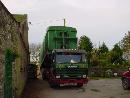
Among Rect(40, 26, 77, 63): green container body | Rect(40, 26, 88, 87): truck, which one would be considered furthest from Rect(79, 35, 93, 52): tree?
Rect(40, 26, 88, 87): truck

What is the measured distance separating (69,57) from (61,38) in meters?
3.15

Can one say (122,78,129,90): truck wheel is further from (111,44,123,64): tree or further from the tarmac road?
(111,44,123,64): tree

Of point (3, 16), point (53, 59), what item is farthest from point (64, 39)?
point (3, 16)

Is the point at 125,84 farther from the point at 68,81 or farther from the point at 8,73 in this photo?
the point at 8,73

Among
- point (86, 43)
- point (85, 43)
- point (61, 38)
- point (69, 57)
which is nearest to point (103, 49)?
point (86, 43)

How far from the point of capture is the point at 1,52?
35.3 feet

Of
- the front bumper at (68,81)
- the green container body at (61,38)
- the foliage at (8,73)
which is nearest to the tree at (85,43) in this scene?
the green container body at (61,38)

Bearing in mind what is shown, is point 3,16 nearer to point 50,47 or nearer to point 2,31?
point 2,31

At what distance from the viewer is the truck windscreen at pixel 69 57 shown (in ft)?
77.9

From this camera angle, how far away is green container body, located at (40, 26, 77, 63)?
26438 mm

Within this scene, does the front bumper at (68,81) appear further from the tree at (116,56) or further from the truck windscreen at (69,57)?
the tree at (116,56)

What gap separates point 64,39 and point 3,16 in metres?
16.0

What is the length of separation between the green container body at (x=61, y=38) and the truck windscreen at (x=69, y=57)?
2341 millimetres

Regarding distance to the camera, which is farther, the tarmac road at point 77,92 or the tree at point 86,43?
the tree at point 86,43
